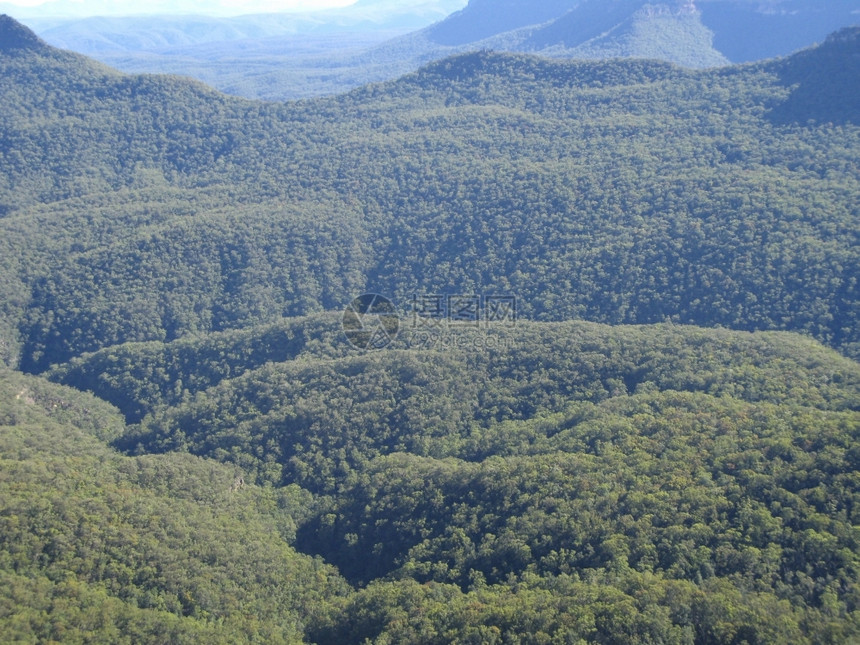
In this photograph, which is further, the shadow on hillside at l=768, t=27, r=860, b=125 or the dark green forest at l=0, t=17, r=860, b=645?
the shadow on hillside at l=768, t=27, r=860, b=125

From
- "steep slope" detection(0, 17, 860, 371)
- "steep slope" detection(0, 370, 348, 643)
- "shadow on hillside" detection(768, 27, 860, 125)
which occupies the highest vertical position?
"shadow on hillside" detection(768, 27, 860, 125)

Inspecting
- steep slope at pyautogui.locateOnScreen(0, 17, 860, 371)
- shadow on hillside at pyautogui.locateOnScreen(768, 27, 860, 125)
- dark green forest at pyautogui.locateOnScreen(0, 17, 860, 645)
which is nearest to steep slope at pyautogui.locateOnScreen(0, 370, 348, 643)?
dark green forest at pyautogui.locateOnScreen(0, 17, 860, 645)

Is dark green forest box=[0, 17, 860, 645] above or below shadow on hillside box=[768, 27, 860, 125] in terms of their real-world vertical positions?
below

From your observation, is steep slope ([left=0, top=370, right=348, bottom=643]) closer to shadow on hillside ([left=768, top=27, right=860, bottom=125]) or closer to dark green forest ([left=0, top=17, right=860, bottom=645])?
dark green forest ([left=0, top=17, right=860, bottom=645])

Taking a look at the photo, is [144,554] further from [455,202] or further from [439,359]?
[455,202]

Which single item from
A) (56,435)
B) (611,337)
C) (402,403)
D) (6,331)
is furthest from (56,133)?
(611,337)

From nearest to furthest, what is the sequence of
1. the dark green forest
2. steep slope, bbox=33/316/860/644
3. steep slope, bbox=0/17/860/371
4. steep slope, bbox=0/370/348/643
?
steep slope, bbox=33/316/860/644, steep slope, bbox=0/370/348/643, the dark green forest, steep slope, bbox=0/17/860/371

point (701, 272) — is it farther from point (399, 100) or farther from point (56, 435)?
point (399, 100)
